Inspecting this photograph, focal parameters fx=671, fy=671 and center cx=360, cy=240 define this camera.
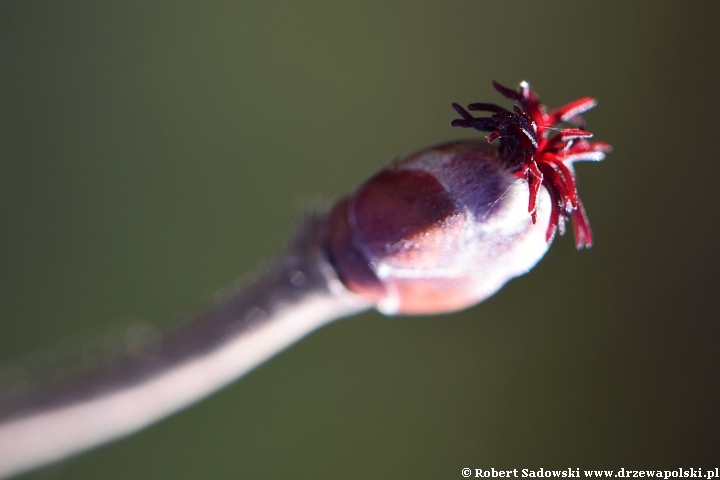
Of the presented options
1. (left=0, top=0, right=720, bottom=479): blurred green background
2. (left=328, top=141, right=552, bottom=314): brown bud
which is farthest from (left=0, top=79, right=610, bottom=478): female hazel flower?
(left=0, top=0, right=720, bottom=479): blurred green background

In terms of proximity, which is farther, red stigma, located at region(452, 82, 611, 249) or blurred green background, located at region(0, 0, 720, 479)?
blurred green background, located at region(0, 0, 720, 479)

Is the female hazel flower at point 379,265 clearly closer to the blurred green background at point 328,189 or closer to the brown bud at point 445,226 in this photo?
the brown bud at point 445,226

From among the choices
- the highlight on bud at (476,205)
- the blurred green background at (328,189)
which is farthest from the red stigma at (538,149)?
the blurred green background at (328,189)

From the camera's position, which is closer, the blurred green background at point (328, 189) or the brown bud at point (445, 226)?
the brown bud at point (445, 226)

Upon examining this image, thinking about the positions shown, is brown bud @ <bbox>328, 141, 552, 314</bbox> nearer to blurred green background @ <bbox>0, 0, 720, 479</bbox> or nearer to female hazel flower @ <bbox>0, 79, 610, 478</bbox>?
female hazel flower @ <bbox>0, 79, 610, 478</bbox>

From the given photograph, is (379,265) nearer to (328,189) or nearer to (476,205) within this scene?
(476,205)

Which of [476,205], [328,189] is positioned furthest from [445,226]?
[328,189]
